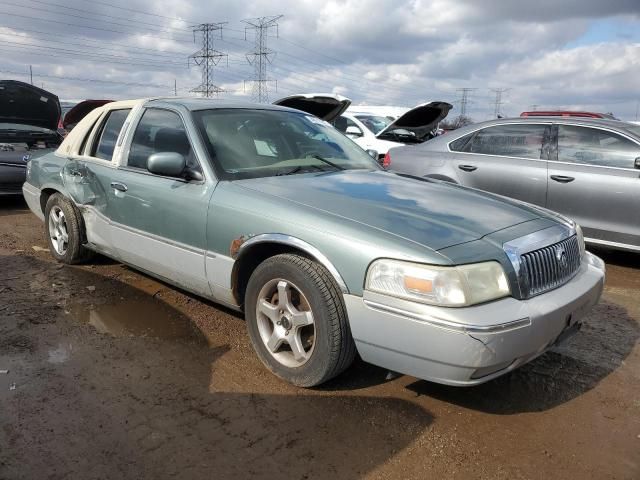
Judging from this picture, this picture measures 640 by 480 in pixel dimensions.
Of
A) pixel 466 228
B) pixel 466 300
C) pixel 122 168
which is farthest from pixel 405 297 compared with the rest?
pixel 122 168

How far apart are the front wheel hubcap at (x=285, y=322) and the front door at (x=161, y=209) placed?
0.57 metres

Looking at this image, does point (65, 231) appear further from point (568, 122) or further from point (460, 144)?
point (568, 122)

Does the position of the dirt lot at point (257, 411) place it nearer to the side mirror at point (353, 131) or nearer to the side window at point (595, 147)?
the side window at point (595, 147)

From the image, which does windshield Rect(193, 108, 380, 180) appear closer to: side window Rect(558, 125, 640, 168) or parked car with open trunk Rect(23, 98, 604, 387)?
parked car with open trunk Rect(23, 98, 604, 387)

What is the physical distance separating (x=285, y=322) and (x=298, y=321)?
0.12 metres

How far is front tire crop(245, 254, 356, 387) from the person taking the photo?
2.79 meters

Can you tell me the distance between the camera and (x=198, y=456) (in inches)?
97.4

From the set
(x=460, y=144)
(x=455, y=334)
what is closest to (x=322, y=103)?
(x=460, y=144)

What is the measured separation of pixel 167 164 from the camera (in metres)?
3.43

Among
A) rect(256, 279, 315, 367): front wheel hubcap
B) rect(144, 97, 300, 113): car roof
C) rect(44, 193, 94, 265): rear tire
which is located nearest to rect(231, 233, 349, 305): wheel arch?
rect(256, 279, 315, 367): front wheel hubcap

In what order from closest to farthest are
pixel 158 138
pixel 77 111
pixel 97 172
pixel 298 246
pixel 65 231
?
pixel 298 246
pixel 158 138
pixel 97 172
pixel 65 231
pixel 77 111

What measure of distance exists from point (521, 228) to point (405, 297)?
0.90m

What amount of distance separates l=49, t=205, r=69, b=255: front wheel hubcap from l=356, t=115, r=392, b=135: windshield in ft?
30.3

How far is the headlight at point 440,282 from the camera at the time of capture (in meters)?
2.49
